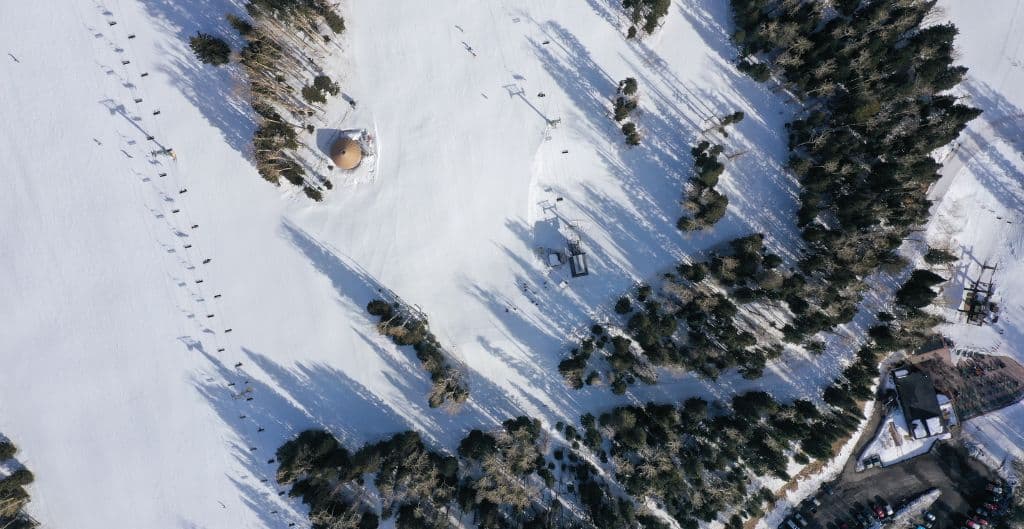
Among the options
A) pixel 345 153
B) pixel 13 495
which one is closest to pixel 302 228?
pixel 345 153

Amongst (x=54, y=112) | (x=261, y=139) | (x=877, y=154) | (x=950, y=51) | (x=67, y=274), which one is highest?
(x=950, y=51)

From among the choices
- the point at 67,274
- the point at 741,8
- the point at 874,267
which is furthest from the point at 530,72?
the point at 67,274

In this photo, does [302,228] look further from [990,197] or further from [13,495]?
[990,197]

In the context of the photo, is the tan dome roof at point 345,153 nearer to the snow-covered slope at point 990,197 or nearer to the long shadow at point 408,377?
the long shadow at point 408,377

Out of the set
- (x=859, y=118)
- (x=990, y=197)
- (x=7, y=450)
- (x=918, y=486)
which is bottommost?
(x=7, y=450)

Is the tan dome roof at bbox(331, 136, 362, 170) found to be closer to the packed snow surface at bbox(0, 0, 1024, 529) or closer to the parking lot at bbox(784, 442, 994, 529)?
the packed snow surface at bbox(0, 0, 1024, 529)

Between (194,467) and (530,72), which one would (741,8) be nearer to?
(530,72)
